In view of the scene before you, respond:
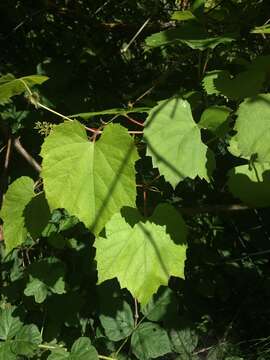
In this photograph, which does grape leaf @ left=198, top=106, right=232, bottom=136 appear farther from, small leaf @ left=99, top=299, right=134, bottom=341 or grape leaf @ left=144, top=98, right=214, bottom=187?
small leaf @ left=99, top=299, right=134, bottom=341

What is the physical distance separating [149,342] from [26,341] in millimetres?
423

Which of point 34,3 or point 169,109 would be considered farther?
point 34,3

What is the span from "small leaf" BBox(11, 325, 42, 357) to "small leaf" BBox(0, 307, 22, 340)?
0.14 ft

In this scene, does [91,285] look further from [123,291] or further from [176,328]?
[176,328]

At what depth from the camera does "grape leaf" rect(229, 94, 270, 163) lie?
105 centimetres

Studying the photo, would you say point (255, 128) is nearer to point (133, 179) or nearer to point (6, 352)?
point (133, 179)

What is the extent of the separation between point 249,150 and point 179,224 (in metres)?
0.31

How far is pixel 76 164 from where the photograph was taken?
1.12 m

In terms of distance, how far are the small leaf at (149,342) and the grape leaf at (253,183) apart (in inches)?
24.3

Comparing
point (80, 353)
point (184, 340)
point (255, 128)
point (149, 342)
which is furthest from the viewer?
point (184, 340)

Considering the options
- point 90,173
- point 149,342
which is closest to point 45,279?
point 149,342

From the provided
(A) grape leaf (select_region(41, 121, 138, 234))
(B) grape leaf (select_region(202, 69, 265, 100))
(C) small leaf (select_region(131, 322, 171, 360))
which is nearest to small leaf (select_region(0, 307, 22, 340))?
(C) small leaf (select_region(131, 322, 171, 360))

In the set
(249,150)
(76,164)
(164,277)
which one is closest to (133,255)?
(164,277)

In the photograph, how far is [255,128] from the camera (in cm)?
107
